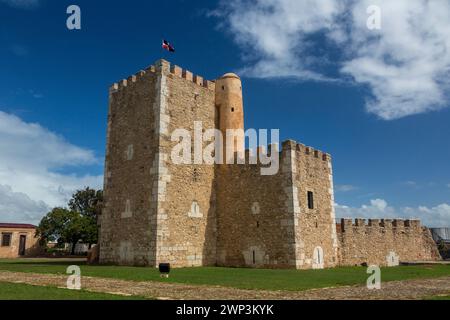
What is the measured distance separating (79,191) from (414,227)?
39420mm

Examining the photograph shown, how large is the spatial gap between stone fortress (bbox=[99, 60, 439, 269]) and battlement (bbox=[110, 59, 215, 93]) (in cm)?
6

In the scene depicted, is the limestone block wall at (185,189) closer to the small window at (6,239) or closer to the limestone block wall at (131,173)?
the limestone block wall at (131,173)

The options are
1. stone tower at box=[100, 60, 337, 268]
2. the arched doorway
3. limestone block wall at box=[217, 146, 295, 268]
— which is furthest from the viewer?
the arched doorway

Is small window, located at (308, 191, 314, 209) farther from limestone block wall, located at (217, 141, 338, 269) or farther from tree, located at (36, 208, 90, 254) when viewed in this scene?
tree, located at (36, 208, 90, 254)

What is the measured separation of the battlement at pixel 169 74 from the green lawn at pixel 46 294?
14404mm

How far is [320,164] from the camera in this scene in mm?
24016

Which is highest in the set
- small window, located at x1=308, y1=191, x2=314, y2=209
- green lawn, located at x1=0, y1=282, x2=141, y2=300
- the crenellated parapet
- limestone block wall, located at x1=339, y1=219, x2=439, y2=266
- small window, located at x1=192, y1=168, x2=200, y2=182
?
the crenellated parapet

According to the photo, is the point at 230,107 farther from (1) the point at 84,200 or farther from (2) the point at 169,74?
(1) the point at 84,200

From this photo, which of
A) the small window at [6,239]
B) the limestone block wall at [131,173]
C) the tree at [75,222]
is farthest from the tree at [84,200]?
the limestone block wall at [131,173]

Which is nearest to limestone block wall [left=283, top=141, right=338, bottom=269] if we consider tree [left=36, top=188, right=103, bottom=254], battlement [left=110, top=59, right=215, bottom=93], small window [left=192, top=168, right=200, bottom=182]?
small window [left=192, top=168, right=200, bottom=182]

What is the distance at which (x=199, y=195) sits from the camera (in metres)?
22.5

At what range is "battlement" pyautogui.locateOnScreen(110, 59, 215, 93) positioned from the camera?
22.3m
